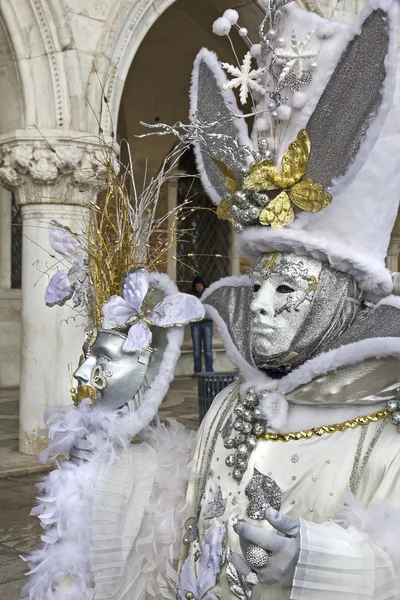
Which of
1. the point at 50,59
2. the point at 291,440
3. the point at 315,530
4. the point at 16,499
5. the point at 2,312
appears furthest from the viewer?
the point at 2,312

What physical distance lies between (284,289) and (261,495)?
0.45m

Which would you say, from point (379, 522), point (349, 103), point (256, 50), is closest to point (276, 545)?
point (379, 522)

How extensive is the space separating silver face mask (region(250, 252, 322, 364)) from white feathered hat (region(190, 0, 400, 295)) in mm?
39

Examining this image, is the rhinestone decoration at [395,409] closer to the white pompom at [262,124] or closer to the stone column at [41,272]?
the white pompom at [262,124]

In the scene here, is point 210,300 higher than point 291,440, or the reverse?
point 210,300

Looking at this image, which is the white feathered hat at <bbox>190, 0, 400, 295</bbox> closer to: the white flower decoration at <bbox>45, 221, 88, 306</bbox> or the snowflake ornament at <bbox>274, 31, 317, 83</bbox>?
the snowflake ornament at <bbox>274, 31, 317, 83</bbox>

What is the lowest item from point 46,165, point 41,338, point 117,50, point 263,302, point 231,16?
point 41,338

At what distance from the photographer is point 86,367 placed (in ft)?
6.33

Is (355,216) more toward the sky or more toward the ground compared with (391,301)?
more toward the sky

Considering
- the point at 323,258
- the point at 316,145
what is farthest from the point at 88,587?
the point at 316,145

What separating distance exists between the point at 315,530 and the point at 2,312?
28.5 ft

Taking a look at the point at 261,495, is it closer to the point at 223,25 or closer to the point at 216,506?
the point at 216,506

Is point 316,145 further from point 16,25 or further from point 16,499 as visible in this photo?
point 16,25

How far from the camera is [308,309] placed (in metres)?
1.66
